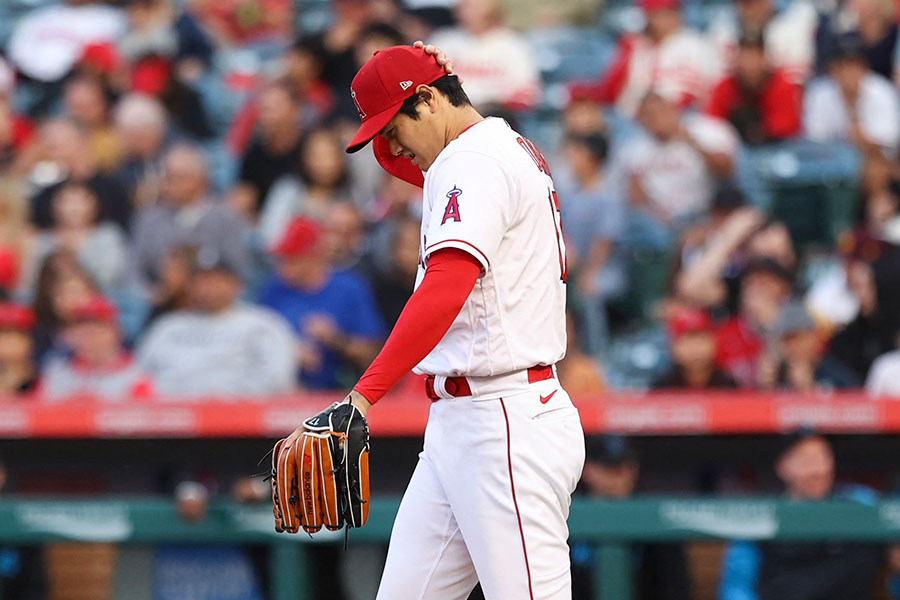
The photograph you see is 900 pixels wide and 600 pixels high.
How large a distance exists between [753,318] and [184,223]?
300 centimetres

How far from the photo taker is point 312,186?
6754mm

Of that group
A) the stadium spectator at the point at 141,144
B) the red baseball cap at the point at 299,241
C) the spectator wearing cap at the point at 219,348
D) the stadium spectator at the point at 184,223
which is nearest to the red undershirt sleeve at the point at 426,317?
the spectator wearing cap at the point at 219,348

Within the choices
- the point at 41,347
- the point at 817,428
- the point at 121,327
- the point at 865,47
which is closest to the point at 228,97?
the point at 121,327

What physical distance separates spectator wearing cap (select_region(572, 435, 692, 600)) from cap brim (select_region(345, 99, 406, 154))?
6.28 feet

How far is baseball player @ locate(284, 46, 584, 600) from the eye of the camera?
263 cm

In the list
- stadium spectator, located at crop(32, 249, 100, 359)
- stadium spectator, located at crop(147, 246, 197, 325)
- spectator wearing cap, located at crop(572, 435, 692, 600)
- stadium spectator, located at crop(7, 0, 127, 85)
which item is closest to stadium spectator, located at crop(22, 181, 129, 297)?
stadium spectator, located at crop(32, 249, 100, 359)

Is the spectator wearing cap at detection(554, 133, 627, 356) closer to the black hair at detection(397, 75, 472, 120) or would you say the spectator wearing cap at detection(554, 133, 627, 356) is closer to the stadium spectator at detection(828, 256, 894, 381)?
the stadium spectator at detection(828, 256, 894, 381)

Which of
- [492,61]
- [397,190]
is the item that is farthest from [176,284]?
[492,61]

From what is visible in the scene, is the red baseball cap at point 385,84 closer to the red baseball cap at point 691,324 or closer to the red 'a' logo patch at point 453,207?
the red 'a' logo patch at point 453,207

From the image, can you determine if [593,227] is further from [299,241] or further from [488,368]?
[488,368]

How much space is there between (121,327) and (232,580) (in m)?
2.52

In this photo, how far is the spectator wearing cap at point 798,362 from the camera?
4.84m

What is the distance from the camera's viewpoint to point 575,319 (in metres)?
6.05

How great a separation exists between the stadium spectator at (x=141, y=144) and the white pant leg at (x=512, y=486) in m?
4.93
